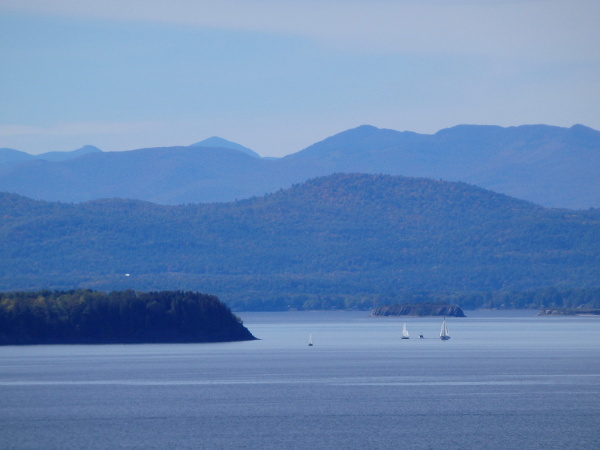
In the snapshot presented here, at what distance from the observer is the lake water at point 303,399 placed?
6588 centimetres

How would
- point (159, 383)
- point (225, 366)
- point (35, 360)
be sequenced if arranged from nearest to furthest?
point (159, 383) → point (225, 366) → point (35, 360)

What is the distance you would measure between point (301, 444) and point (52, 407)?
69.7ft

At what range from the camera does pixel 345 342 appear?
161000mm

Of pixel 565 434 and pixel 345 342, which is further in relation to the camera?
pixel 345 342

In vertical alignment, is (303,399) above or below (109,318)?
below

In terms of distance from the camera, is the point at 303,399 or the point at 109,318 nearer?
the point at 303,399

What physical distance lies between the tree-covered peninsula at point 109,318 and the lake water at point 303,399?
2.56 m

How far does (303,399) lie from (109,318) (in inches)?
2191

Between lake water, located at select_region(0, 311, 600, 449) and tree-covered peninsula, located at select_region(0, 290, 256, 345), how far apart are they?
2.56 m

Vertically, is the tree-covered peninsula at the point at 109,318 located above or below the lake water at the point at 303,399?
above

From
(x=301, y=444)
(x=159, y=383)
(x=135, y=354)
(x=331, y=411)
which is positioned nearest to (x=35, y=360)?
(x=135, y=354)

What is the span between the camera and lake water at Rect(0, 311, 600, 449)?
216 feet

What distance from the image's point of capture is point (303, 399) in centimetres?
8294

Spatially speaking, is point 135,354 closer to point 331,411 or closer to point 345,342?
point 345,342
